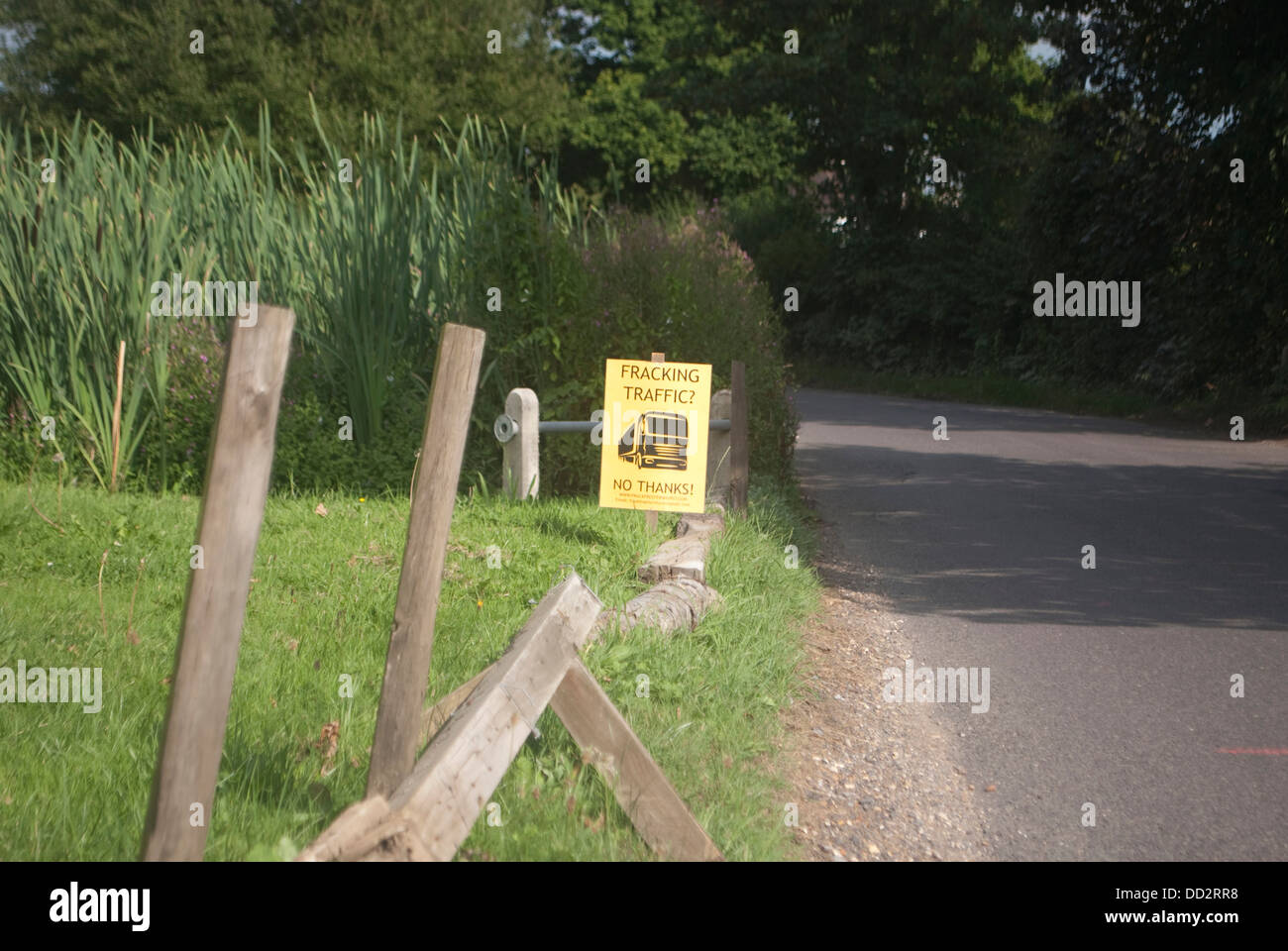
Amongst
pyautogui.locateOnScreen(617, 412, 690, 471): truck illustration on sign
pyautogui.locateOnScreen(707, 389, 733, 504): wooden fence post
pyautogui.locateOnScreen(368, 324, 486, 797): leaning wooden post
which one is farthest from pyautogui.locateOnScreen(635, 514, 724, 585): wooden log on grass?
pyautogui.locateOnScreen(368, 324, 486, 797): leaning wooden post

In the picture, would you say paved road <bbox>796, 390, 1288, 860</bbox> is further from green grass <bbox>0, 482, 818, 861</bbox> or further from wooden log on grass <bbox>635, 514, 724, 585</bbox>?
wooden log on grass <bbox>635, 514, 724, 585</bbox>

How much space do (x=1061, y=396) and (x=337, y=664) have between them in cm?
2476

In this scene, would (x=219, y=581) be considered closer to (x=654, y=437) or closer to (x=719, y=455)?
(x=654, y=437)

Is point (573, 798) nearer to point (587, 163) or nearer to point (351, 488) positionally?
point (351, 488)

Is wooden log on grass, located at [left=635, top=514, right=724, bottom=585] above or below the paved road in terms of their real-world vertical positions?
above

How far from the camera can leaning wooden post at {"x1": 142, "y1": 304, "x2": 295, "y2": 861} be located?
2.37m

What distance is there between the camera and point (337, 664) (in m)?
5.19

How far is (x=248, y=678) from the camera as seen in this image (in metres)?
4.87

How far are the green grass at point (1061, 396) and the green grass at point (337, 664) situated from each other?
1458 centimetres

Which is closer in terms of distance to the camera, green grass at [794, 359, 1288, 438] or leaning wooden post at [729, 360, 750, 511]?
leaning wooden post at [729, 360, 750, 511]

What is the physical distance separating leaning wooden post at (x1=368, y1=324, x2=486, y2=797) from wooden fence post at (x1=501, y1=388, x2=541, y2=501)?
623cm

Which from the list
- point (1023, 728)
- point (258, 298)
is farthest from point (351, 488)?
point (1023, 728)

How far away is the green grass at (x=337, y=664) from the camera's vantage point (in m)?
3.64

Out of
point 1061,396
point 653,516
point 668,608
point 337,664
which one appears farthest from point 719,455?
point 1061,396
